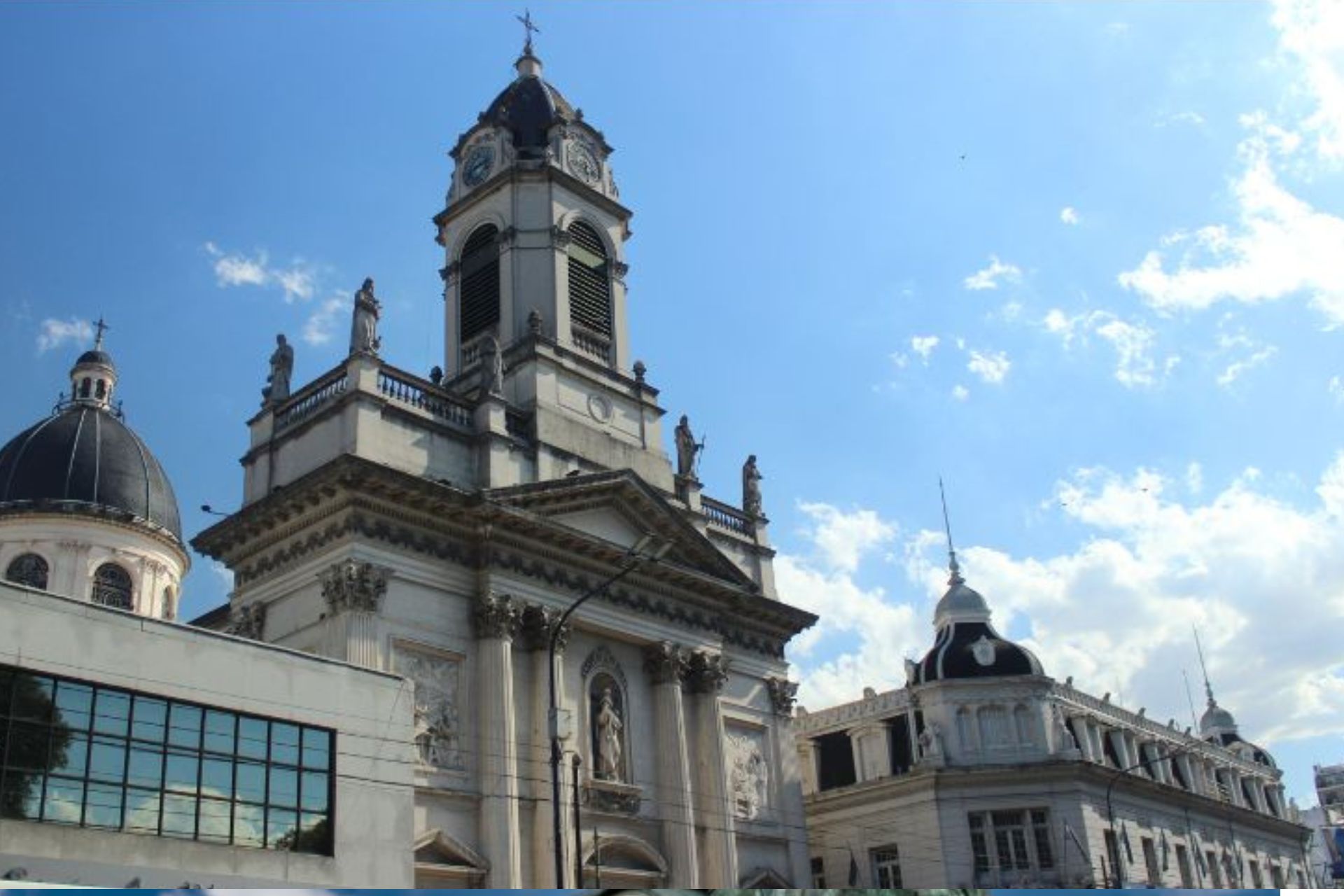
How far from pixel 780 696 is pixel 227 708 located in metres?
23.1

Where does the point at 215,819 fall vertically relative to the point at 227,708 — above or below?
below

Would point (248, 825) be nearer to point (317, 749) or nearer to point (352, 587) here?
point (317, 749)

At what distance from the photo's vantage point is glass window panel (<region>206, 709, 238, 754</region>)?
1078 inches

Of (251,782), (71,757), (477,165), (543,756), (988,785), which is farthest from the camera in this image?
(988,785)

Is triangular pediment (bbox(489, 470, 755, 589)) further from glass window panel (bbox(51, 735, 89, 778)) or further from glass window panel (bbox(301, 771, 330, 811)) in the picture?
glass window panel (bbox(51, 735, 89, 778))

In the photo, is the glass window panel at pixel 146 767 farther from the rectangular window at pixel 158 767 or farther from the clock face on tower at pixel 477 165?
the clock face on tower at pixel 477 165

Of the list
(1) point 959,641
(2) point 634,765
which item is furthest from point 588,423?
(1) point 959,641

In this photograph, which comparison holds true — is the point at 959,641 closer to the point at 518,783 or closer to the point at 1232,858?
the point at 1232,858

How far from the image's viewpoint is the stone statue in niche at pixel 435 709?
34938 millimetres

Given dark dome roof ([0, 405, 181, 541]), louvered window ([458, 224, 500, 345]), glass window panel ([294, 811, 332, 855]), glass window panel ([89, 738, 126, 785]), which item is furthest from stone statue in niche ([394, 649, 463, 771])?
dark dome roof ([0, 405, 181, 541])

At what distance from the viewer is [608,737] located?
1547 inches

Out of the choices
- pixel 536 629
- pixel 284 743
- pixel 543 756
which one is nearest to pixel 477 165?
pixel 536 629

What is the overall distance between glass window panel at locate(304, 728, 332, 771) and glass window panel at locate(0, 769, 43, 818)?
5.70m

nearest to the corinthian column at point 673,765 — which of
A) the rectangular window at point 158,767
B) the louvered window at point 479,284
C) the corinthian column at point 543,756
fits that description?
the corinthian column at point 543,756
